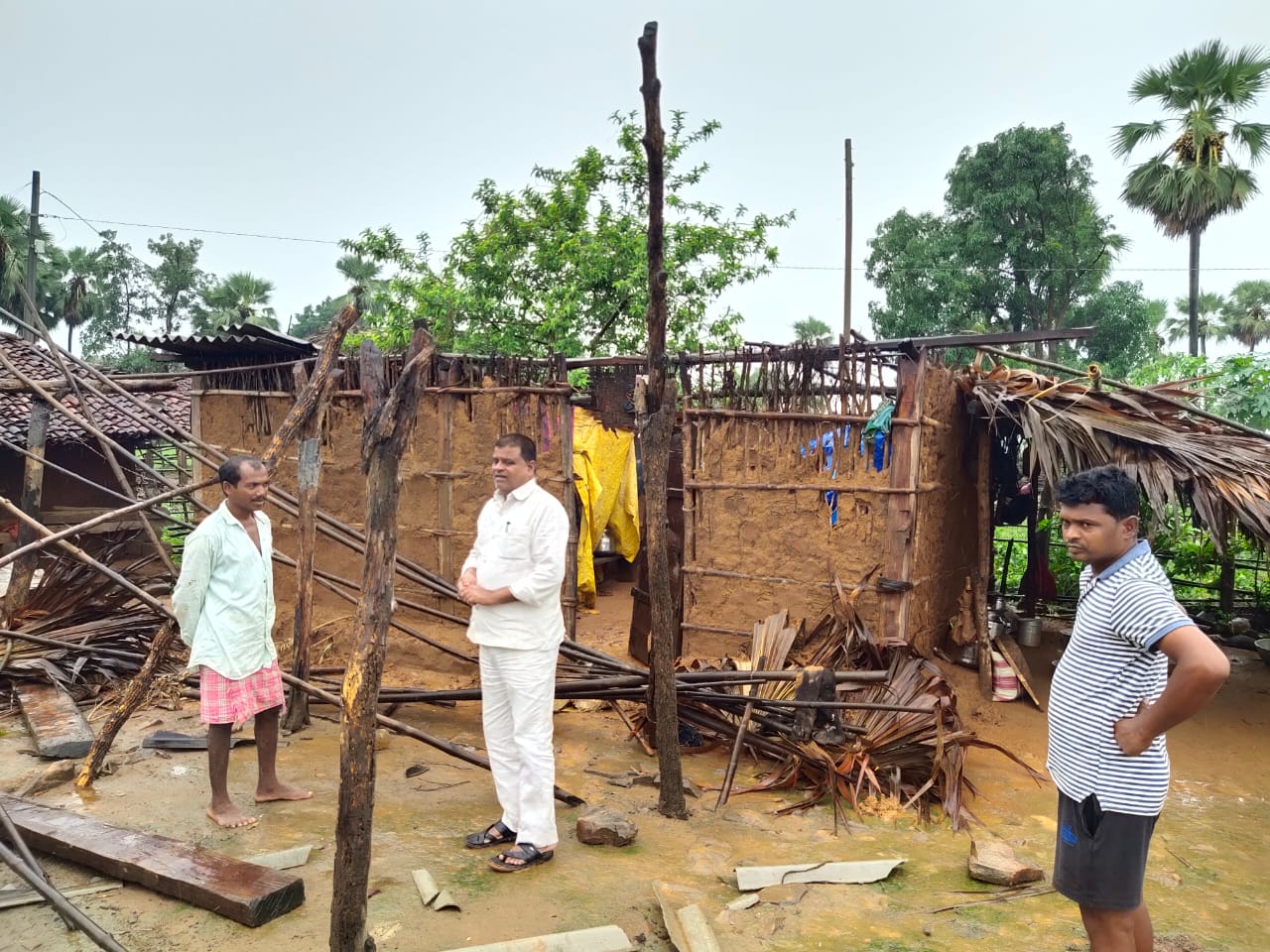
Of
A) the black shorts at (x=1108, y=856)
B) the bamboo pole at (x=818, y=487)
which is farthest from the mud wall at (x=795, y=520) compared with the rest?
the black shorts at (x=1108, y=856)

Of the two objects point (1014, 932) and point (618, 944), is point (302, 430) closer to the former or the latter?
point (618, 944)

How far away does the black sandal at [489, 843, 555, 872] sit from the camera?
146 inches

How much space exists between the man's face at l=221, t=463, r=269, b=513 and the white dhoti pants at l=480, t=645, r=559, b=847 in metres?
1.30

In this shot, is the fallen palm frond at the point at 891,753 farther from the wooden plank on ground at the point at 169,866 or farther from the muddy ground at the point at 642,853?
the wooden plank on ground at the point at 169,866

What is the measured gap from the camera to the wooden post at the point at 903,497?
19.0ft

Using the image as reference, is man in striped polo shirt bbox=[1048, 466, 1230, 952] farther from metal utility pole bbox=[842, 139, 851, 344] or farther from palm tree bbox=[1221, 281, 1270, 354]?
palm tree bbox=[1221, 281, 1270, 354]

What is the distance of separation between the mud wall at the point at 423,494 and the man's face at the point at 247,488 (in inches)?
92.3

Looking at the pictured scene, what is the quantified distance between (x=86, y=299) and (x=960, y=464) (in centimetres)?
2700

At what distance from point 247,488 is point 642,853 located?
2.45 m

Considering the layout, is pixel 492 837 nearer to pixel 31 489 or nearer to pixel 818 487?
pixel 818 487

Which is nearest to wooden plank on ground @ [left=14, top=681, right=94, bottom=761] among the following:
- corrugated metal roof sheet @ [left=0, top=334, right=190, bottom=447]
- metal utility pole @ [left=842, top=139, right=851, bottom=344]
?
corrugated metal roof sheet @ [left=0, top=334, right=190, bottom=447]

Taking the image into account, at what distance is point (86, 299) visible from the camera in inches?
1017

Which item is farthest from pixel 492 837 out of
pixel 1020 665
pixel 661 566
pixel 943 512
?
pixel 1020 665

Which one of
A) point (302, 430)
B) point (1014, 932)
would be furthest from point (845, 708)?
point (302, 430)
